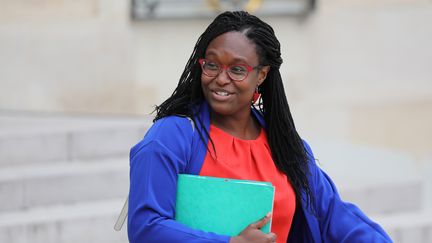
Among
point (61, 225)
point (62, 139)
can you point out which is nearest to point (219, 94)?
point (61, 225)

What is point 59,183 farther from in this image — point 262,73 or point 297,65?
point 262,73

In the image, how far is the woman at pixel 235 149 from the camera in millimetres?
2580

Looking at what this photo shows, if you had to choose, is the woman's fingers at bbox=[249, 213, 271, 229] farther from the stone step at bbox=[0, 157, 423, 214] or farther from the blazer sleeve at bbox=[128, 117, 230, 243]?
the stone step at bbox=[0, 157, 423, 214]

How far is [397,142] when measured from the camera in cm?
727

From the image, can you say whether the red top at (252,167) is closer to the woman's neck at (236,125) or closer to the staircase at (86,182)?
the woman's neck at (236,125)

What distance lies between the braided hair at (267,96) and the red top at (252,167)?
0.05 meters

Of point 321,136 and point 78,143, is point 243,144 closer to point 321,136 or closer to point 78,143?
point 78,143

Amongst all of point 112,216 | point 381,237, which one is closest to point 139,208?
point 381,237

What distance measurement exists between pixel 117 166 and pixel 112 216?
0.58 meters

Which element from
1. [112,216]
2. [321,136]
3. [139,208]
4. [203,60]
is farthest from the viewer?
[321,136]

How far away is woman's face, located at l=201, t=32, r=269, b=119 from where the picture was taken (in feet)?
8.92

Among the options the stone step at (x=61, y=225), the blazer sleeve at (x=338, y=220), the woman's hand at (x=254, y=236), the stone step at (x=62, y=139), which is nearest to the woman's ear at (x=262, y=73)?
the blazer sleeve at (x=338, y=220)

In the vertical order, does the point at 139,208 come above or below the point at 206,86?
below

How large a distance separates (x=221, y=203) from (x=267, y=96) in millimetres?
481
